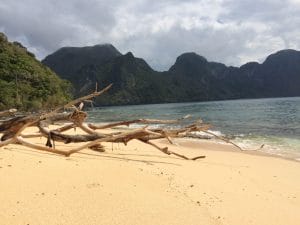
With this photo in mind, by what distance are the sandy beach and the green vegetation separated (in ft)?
148

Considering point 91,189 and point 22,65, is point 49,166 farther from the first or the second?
point 22,65

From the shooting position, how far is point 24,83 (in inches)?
2416

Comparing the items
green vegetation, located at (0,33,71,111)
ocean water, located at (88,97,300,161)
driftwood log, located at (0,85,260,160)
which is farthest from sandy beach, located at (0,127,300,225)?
green vegetation, located at (0,33,71,111)

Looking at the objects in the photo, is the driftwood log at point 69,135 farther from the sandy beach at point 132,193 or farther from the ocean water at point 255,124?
the ocean water at point 255,124

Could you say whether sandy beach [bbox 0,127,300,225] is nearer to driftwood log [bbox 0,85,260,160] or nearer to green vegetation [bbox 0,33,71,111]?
driftwood log [bbox 0,85,260,160]

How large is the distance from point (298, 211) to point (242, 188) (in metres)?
1.18

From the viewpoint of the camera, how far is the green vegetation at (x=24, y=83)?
5347cm

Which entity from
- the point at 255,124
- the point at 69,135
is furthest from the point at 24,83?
the point at 69,135

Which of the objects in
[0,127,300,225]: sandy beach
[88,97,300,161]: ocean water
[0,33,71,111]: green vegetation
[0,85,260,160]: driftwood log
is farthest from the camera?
[0,33,71,111]: green vegetation

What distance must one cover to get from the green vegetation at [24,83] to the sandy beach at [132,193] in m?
45.2

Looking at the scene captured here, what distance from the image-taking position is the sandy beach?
15.0 ft

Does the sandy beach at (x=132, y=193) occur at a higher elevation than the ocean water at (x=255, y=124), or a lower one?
higher

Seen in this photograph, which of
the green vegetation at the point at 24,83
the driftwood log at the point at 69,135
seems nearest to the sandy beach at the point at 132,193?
the driftwood log at the point at 69,135

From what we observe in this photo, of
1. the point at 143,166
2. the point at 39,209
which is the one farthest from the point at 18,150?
the point at 39,209
